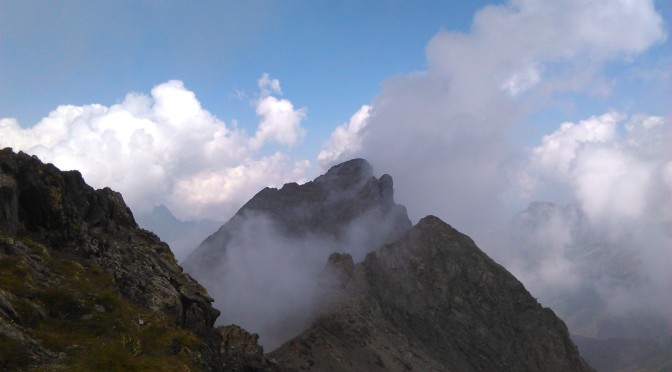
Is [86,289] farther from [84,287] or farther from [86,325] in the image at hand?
[86,325]

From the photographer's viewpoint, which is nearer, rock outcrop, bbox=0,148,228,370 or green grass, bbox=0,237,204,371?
green grass, bbox=0,237,204,371

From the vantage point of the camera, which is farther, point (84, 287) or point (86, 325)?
point (84, 287)

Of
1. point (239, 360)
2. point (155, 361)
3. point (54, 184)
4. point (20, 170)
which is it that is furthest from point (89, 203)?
point (155, 361)

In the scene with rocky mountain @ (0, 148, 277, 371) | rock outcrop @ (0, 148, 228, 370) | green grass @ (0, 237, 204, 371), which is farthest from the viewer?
rock outcrop @ (0, 148, 228, 370)

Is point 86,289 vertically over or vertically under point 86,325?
over

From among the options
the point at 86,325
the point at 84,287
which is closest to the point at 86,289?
the point at 84,287

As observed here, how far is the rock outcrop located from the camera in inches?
1356

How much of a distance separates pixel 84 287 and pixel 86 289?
15.8 inches

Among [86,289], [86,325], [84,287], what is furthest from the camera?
[84,287]

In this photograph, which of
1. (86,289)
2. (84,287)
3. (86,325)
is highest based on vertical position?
(84,287)

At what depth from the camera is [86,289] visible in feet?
144

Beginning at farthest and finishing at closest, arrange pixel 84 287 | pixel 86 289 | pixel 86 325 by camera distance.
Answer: pixel 84 287, pixel 86 289, pixel 86 325

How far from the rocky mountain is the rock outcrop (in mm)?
110

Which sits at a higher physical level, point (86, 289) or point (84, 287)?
point (84, 287)
